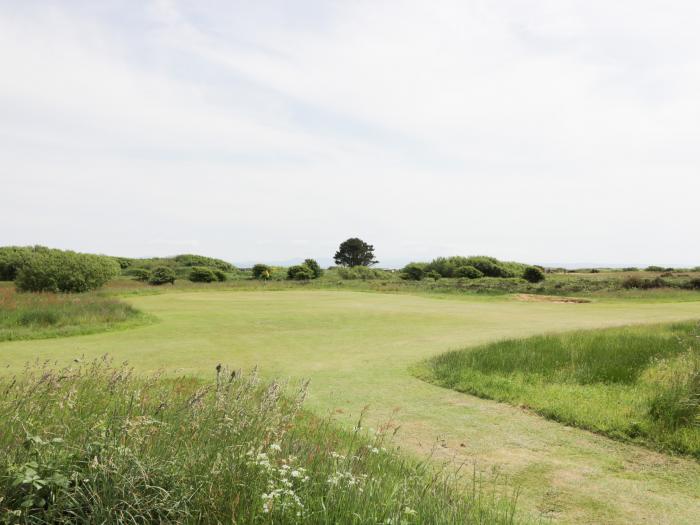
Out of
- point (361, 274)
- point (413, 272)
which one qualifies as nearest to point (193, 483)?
point (361, 274)

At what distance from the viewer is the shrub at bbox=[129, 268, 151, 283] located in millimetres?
50706

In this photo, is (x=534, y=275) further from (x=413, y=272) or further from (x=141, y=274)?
(x=141, y=274)

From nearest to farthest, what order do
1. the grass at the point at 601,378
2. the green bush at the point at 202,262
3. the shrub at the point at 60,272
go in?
the grass at the point at 601,378 → the shrub at the point at 60,272 → the green bush at the point at 202,262

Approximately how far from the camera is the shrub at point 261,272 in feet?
187

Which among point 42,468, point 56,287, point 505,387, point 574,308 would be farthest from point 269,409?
point 56,287

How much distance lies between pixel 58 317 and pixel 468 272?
48918 millimetres

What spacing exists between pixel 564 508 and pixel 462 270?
56631 millimetres

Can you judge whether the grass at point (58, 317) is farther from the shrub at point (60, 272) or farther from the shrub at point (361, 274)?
the shrub at point (361, 274)

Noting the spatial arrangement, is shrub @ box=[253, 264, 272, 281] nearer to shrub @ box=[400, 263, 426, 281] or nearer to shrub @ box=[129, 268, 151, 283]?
shrub @ box=[129, 268, 151, 283]

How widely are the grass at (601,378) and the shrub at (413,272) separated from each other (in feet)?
155

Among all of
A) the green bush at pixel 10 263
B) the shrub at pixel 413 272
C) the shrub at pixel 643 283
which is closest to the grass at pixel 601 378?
the shrub at pixel 643 283

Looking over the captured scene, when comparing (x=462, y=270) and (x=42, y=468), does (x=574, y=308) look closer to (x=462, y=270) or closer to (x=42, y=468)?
(x=42, y=468)

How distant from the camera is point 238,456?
386cm

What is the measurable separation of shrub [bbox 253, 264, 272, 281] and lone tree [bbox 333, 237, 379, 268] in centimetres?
2549
